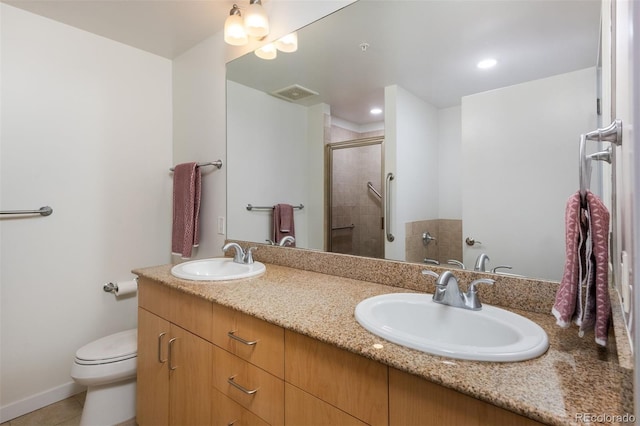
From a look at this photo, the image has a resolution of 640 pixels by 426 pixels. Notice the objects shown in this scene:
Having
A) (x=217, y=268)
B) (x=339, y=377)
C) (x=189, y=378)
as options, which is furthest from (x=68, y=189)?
(x=339, y=377)

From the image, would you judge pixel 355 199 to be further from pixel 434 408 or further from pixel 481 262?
pixel 434 408

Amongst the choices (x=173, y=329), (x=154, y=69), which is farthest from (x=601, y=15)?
(x=154, y=69)

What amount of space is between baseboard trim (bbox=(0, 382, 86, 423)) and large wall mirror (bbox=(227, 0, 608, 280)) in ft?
5.97

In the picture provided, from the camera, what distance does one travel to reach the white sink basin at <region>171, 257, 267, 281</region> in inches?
58.5

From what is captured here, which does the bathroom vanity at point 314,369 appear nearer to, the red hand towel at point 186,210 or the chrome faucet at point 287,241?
the chrome faucet at point 287,241

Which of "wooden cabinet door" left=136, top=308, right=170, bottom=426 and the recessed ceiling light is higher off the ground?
the recessed ceiling light

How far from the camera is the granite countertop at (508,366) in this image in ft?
1.68

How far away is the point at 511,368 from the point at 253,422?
795mm

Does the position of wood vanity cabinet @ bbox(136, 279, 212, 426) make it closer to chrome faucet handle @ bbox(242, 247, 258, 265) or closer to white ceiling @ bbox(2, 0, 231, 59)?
chrome faucet handle @ bbox(242, 247, 258, 265)

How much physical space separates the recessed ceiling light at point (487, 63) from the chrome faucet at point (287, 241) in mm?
1171

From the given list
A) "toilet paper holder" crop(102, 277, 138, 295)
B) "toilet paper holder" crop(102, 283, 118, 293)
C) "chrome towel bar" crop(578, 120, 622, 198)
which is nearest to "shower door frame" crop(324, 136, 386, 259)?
"chrome towel bar" crop(578, 120, 622, 198)

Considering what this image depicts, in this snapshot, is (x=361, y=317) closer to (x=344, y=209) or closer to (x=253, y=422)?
(x=253, y=422)

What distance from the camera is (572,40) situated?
0.94 meters

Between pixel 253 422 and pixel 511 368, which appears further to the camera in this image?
pixel 253 422
